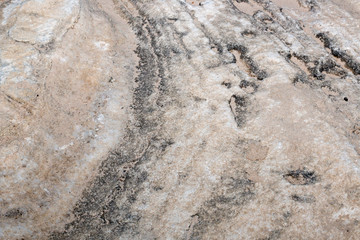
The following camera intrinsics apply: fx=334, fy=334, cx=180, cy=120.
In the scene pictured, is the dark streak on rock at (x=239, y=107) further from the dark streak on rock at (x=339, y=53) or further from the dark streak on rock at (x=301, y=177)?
the dark streak on rock at (x=339, y=53)

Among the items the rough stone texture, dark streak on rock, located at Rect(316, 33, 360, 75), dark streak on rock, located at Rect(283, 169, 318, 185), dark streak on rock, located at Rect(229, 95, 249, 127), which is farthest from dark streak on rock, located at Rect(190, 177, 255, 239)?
dark streak on rock, located at Rect(316, 33, 360, 75)

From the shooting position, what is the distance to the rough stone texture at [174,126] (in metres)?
3.44

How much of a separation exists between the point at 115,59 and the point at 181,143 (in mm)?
2001

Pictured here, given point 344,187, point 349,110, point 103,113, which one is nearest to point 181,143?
point 103,113

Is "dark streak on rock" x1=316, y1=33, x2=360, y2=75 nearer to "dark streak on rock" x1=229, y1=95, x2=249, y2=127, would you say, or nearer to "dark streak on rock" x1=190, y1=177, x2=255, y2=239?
"dark streak on rock" x1=229, y1=95, x2=249, y2=127

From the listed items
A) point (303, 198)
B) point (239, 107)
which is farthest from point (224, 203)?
point (239, 107)

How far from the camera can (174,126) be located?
4.34m

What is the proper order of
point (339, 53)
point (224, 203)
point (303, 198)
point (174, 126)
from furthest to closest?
point (339, 53)
point (174, 126)
point (224, 203)
point (303, 198)

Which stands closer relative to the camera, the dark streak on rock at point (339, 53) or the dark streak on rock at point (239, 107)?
the dark streak on rock at point (239, 107)

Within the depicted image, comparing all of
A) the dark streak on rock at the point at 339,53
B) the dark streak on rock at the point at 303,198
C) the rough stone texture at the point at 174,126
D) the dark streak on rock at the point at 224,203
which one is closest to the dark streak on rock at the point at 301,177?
the rough stone texture at the point at 174,126

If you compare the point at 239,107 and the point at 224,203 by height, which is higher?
the point at 239,107

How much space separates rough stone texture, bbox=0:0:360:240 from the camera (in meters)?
3.44

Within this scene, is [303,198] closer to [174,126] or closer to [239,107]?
[239,107]

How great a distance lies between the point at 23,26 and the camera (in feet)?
16.5
